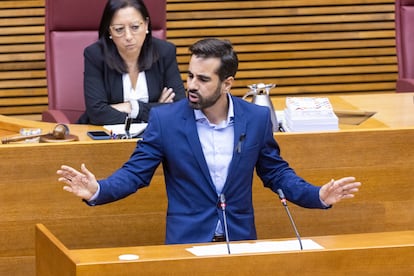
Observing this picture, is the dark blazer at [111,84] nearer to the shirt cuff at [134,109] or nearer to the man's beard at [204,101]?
the shirt cuff at [134,109]

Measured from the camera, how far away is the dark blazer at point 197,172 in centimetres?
268

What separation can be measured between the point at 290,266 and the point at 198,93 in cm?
52

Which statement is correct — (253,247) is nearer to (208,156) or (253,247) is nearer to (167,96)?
(208,156)

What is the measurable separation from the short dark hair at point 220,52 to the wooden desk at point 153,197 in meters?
0.43

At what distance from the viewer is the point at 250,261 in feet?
7.75

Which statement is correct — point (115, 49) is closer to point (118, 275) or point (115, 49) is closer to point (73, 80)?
point (73, 80)

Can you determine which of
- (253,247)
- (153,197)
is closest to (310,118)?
(153,197)

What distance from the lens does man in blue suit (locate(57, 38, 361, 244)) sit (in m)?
2.68

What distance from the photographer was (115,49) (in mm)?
3568

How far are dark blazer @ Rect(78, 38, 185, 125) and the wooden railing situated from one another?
1.51 m

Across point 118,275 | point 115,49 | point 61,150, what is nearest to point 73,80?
point 115,49

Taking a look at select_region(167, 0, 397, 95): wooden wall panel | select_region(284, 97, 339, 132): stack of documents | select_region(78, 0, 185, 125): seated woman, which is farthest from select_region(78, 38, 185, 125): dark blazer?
select_region(167, 0, 397, 95): wooden wall panel

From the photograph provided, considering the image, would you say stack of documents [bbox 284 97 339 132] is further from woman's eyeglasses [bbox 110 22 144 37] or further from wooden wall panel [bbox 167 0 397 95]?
wooden wall panel [bbox 167 0 397 95]

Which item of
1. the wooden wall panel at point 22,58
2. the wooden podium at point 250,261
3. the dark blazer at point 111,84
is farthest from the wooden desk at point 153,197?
the wooden wall panel at point 22,58
